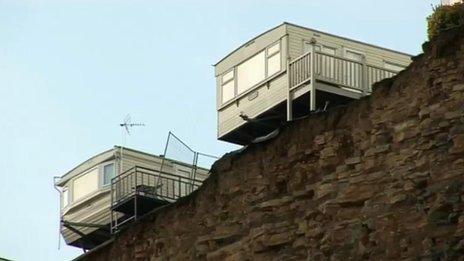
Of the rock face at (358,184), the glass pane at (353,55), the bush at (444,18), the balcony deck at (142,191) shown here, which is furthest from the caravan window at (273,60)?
the bush at (444,18)

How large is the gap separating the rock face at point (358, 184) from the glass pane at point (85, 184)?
1419 centimetres

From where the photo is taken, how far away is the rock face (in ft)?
72.3

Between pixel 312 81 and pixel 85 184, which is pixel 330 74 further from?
pixel 85 184

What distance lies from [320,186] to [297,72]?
7669mm

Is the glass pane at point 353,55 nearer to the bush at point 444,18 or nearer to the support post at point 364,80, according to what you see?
the support post at point 364,80

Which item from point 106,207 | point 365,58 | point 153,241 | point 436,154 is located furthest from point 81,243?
point 436,154

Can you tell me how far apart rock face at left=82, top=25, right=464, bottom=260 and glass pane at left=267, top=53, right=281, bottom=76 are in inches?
255

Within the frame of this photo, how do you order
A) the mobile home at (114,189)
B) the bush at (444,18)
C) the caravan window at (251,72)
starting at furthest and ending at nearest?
the mobile home at (114,189) < the caravan window at (251,72) < the bush at (444,18)

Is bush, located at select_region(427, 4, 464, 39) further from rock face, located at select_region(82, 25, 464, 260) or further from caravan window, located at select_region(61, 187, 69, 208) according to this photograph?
caravan window, located at select_region(61, 187, 69, 208)

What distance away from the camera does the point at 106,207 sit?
3888 cm

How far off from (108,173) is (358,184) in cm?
1760

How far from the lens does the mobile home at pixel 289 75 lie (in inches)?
1207

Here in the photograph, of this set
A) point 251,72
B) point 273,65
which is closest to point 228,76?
point 251,72

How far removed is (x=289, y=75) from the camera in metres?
31.7
